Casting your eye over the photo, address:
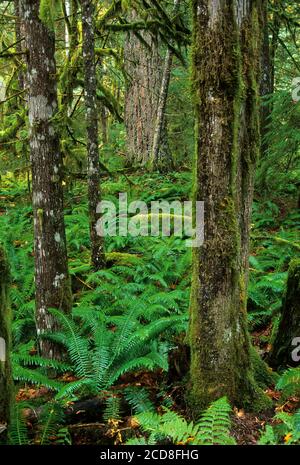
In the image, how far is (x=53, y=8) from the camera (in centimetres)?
424

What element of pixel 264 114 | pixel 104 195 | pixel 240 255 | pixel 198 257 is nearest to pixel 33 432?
pixel 198 257

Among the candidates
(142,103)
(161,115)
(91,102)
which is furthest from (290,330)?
(142,103)

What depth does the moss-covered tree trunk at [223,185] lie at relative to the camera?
3289mm

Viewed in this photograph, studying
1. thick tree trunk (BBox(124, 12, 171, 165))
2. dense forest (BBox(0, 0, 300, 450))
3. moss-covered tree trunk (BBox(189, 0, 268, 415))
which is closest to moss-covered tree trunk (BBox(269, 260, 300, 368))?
dense forest (BBox(0, 0, 300, 450))

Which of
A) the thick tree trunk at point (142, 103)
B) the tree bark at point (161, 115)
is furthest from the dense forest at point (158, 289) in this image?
the thick tree trunk at point (142, 103)

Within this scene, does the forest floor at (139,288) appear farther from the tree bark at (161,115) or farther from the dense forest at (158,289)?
the tree bark at (161,115)

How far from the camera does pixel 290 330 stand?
432 centimetres

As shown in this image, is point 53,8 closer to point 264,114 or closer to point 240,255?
point 240,255

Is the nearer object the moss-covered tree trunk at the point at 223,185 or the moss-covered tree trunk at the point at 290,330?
the moss-covered tree trunk at the point at 223,185

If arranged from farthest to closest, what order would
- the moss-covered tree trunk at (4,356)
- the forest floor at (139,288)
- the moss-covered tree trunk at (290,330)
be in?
1. the moss-covered tree trunk at (290,330)
2. the forest floor at (139,288)
3. the moss-covered tree trunk at (4,356)

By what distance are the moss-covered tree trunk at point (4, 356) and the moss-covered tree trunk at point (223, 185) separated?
55.2 inches

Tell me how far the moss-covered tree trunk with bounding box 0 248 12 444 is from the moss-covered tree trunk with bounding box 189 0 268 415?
140 cm

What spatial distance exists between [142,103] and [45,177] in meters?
7.00
